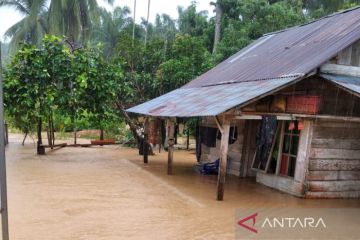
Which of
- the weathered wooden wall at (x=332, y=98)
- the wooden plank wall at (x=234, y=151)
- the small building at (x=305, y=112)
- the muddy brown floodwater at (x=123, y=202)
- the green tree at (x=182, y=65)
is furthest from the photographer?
the green tree at (x=182, y=65)

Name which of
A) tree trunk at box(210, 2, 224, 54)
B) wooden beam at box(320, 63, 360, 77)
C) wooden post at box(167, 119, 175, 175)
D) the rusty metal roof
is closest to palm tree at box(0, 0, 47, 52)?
tree trunk at box(210, 2, 224, 54)

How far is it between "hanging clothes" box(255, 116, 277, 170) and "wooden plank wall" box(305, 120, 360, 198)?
3.86 feet

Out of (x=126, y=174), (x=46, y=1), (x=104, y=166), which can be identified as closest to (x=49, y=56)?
(x=104, y=166)

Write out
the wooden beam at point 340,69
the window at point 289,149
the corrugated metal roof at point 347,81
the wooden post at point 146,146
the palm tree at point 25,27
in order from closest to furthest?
the corrugated metal roof at point 347,81, the wooden beam at point 340,69, the window at point 289,149, the wooden post at point 146,146, the palm tree at point 25,27

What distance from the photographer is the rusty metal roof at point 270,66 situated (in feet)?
25.0

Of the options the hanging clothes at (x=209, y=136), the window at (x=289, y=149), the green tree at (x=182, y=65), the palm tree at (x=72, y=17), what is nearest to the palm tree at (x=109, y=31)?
the palm tree at (x=72, y=17)

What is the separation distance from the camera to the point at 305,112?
798 centimetres

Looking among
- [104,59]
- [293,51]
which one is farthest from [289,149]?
[104,59]

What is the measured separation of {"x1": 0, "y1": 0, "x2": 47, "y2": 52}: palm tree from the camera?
2705cm

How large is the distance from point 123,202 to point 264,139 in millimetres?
4017

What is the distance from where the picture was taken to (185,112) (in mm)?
8305

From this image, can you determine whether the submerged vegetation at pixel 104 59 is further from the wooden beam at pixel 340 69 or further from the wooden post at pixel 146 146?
the wooden beam at pixel 340 69

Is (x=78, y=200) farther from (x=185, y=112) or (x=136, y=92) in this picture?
(x=136, y=92)

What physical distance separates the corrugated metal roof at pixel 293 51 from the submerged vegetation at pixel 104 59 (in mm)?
3833
